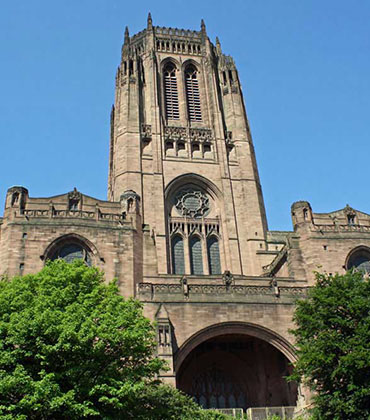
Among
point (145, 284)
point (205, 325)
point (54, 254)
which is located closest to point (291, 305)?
point (205, 325)

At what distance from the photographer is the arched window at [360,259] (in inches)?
1220

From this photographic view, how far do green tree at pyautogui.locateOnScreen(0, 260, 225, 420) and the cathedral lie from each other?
5.50m

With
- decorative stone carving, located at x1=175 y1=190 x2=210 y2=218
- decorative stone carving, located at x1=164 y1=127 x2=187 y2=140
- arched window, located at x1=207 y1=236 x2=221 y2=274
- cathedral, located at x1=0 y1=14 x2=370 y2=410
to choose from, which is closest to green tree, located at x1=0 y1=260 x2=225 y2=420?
cathedral, located at x1=0 y1=14 x2=370 y2=410

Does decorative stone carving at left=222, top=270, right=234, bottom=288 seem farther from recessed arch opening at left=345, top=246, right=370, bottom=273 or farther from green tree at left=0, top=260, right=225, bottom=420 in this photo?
green tree at left=0, top=260, right=225, bottom=420

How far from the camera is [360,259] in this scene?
31359 mm

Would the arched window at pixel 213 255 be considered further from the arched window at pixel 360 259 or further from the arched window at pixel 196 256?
the arched window at pixel 360 259

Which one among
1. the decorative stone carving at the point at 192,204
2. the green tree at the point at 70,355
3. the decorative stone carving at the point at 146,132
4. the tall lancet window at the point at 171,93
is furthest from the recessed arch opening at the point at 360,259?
the tall lancet window at the point at 171,93

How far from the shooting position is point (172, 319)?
24.9m

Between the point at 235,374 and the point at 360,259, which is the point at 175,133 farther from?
the point at 235,374

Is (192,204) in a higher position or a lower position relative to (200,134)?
lower

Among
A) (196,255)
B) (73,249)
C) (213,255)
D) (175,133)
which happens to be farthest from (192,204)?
(73,249)

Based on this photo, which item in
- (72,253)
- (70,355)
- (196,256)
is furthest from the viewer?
(196,256)

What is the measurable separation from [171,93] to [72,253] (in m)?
21.8

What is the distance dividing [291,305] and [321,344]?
6262 mm
